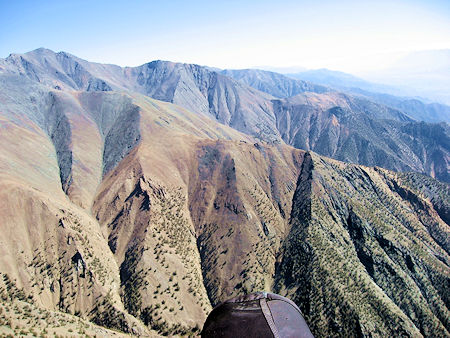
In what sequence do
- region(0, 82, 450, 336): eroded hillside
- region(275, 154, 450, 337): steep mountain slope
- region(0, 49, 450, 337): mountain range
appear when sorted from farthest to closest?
1. region(0, 82, 450, 336): eroded hillside
2. region(0, 49, 450, 337): mountain range
3. region(275, 154, 450, 337): steep mountain slope

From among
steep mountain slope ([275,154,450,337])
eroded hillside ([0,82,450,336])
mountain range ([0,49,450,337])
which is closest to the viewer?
steep mountain slope ([275,154,450,337])

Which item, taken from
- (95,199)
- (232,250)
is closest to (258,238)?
(232,250)

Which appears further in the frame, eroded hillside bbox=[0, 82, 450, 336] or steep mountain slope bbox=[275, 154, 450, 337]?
eroded hillside bbox=[0, 82, 450, 336]

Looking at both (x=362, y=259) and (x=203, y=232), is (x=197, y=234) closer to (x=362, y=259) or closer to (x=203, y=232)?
(x=203, y=232)

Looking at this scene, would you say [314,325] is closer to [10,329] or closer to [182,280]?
[182,280]

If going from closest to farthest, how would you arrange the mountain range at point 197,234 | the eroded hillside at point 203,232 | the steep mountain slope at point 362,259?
the steep mountain slope at point 362,259 → the mountain range at point 197,234 → the eroded hillside at point 203,232

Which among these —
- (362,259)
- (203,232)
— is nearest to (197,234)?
(203,232)

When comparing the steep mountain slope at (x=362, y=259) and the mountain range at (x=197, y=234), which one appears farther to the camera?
the mountain range at (x=197, y=234)

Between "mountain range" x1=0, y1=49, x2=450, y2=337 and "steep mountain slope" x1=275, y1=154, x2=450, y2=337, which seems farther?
"mountain range" x1=0, y1=49, x2=450, y2=337
